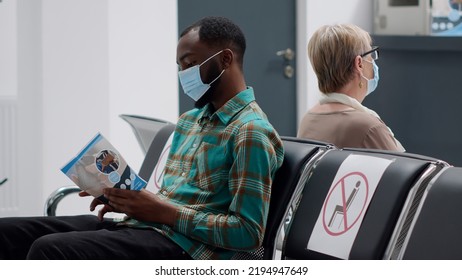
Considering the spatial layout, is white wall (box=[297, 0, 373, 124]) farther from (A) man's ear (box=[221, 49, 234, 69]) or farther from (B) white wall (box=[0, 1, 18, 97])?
(A) man's ear (box=[221, 49, 234, 69])

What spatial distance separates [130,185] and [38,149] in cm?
225

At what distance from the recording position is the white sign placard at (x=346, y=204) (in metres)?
2.10

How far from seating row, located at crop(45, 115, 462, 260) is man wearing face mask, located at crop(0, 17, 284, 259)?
82 mm

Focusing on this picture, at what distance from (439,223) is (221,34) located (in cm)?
82

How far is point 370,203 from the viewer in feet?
6.82

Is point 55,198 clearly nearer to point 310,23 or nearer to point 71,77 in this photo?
point 71,77

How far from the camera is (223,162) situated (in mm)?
2264

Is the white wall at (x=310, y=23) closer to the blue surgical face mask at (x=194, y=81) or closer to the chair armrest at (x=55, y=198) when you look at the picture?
the chair armrest at (x=55, y=198)

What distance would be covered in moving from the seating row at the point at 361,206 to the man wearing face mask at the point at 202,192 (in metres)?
0.08

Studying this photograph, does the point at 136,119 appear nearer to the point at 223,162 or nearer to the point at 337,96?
the point at 337,96

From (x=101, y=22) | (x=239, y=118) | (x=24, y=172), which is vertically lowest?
(x=24, y=172)

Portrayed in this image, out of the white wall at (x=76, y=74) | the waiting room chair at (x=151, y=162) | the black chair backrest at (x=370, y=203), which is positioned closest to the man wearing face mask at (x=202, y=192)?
the black chair backrest at (x=370, y=203)

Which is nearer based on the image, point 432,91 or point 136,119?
point 136,119

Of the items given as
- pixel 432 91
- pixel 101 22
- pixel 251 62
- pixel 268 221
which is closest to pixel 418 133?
pixel 432 91
